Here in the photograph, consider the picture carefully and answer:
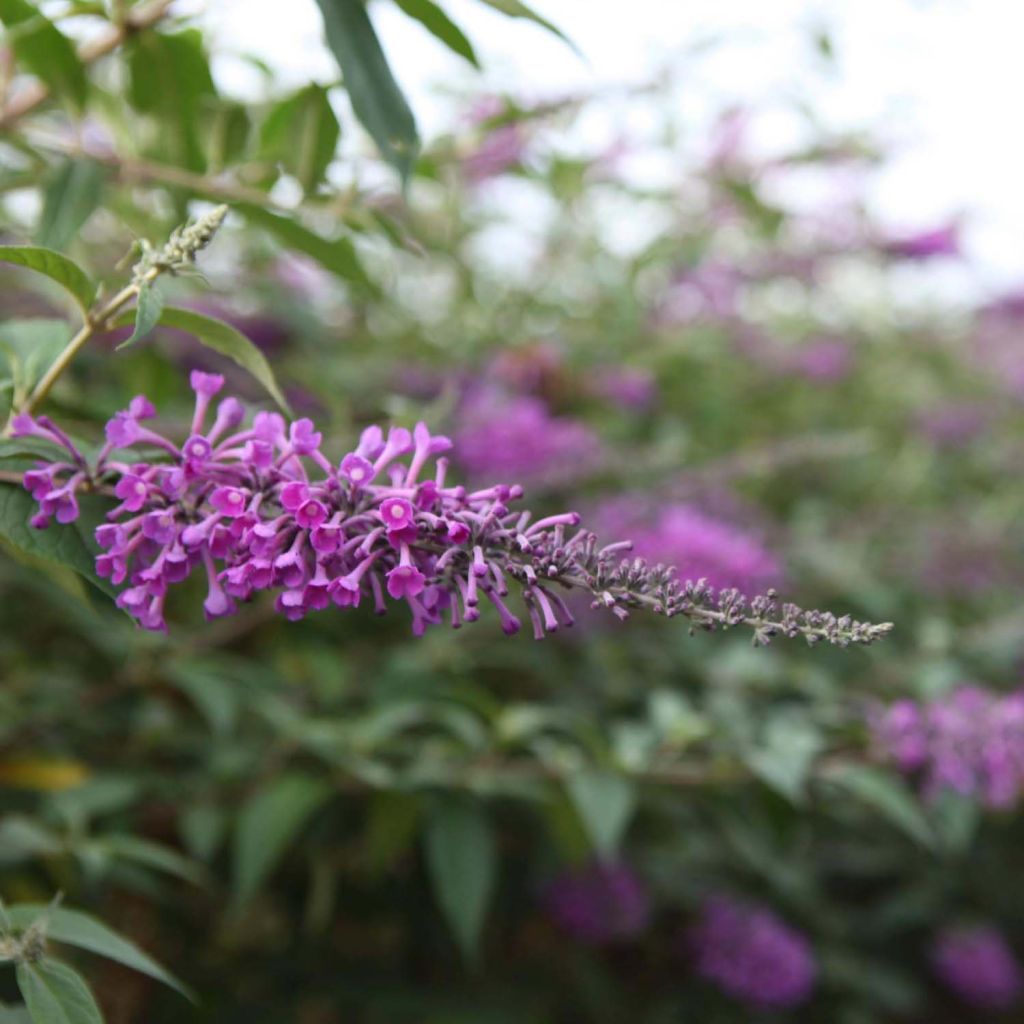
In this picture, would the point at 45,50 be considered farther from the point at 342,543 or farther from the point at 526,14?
the point at 342,543

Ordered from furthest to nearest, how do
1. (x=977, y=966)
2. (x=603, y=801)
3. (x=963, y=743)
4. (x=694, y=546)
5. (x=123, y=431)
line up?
1. (x=977, y=966)
2. (x=694, y=546)
3. (x=963, y=743)
4. (x=603, y=801)
5. (x=123, y=431)

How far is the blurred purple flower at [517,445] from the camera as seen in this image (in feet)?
8.38

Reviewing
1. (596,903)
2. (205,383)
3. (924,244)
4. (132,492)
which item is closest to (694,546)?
(596,903)

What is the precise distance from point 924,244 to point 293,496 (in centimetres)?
382

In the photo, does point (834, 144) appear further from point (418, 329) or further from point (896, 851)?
point (896, 851)

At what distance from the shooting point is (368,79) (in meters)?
1.28

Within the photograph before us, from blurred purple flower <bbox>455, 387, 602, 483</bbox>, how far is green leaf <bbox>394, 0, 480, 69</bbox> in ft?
3.97

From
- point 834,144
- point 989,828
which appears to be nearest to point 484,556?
point 834,144

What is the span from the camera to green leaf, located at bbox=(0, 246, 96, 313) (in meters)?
0.99

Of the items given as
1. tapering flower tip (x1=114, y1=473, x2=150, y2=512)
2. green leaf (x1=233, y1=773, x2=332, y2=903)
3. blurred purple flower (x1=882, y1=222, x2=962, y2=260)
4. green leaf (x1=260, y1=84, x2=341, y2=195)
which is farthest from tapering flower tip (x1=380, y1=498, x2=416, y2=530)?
blurred purple flower (x1=882, y1=222, x2=962, y2=260)

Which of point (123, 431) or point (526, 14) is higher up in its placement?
point (526, 14)

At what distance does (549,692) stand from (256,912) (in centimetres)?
90

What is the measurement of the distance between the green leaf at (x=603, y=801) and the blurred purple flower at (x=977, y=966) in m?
1.80

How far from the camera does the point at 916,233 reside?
424cm
